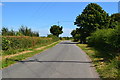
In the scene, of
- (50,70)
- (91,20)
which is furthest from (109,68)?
(91,20)

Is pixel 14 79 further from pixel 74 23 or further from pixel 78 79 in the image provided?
pixel 74 23

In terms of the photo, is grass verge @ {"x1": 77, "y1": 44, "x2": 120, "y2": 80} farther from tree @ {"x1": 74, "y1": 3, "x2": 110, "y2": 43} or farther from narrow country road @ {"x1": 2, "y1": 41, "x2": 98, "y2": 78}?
tree @ {"x1": 74, "y1": 3, "x2": 110, "y2": 43}

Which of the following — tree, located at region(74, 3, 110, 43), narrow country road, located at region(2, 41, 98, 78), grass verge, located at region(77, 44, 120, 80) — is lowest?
narrow country road, located at region(2, 41, 98, 78)

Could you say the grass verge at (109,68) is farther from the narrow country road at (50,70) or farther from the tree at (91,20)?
the tree at (91,20)

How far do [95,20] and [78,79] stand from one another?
1762 inches

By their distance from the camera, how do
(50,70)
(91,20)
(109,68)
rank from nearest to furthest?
1. (50,70)
2. (109,68)
3. (91,20)

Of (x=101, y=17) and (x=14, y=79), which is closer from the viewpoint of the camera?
(x=14, y=79)

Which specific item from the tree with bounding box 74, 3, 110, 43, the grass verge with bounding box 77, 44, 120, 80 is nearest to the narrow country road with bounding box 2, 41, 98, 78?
the grass verge with bounding box 77, 44, 120, 80

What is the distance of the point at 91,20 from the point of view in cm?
5156

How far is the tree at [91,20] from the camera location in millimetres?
50938

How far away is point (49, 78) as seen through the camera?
828 cm

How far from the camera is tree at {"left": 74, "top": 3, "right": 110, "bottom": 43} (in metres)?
50.9

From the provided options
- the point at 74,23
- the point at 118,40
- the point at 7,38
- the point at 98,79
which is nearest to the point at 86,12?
the point at 74,23

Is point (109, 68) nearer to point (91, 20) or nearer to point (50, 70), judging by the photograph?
point (50, 70)
